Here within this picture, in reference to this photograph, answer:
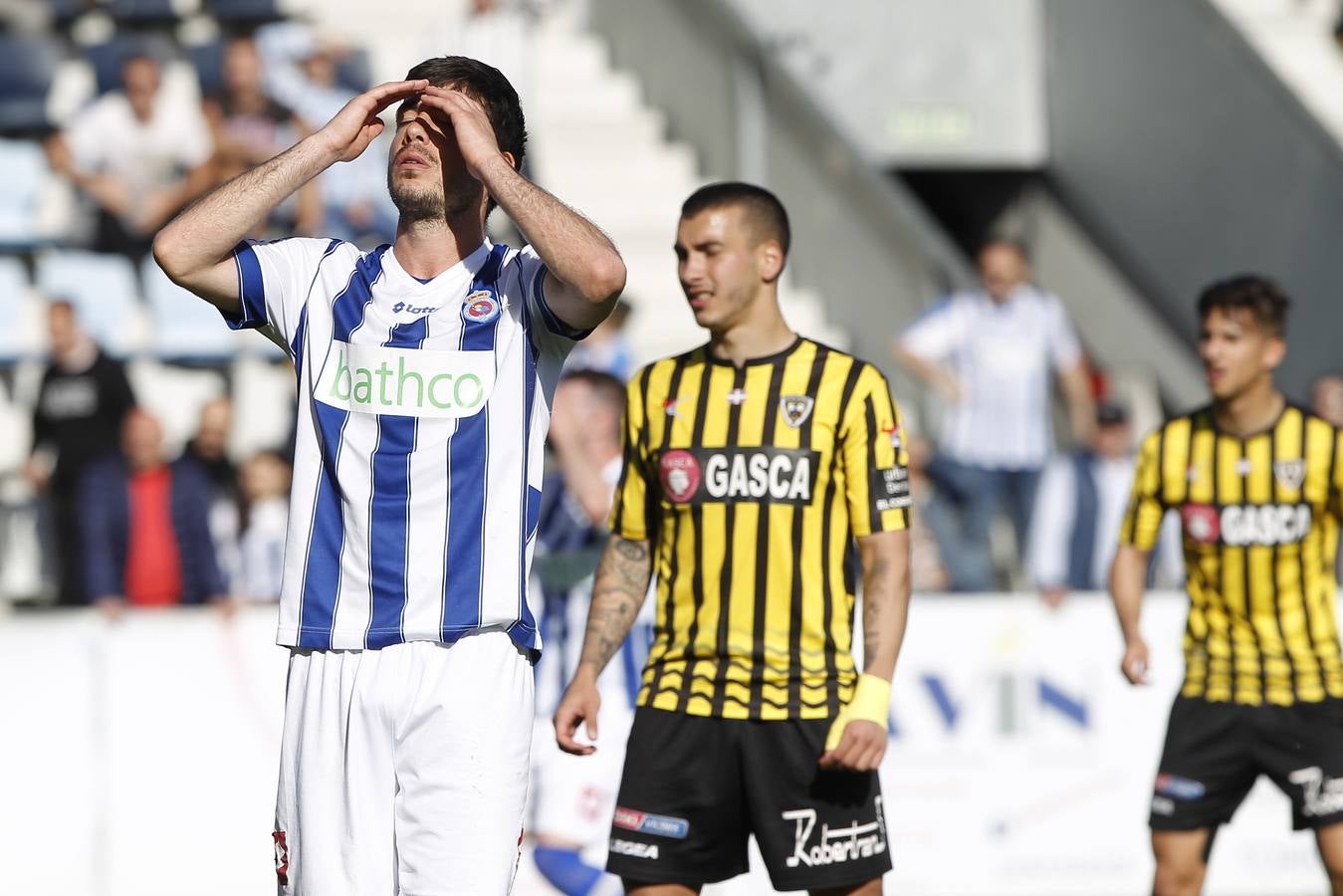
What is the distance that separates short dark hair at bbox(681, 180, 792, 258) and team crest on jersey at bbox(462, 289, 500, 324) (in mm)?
1194

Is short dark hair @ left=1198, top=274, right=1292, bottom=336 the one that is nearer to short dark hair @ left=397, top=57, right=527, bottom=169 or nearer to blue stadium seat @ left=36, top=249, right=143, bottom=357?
short dark hair @ left=397, top=57, right=527, bottom=169

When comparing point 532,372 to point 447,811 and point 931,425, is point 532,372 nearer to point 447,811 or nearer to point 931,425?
point 447,811

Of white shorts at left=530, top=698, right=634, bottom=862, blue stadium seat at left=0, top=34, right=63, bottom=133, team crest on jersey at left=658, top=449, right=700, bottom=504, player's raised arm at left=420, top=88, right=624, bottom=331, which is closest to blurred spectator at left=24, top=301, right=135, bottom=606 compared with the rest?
blue stadium seat at left=0, top=34, right=63, bottom=133

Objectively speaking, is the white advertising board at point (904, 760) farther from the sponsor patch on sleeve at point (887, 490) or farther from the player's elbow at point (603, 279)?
the player's elbow at point (603, 279)

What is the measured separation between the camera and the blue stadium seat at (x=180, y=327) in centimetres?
1175

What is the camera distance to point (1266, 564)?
19.9 feet

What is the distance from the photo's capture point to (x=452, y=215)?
3896 mm

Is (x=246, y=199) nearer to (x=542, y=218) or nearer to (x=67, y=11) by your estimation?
(x=542, y=218)

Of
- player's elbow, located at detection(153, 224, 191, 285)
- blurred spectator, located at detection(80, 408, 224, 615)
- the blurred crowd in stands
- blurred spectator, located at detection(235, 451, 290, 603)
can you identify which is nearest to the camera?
player's elbow, located at detection(153, 224, 191, 285)

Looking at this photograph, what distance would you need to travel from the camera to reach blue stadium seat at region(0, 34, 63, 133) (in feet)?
41.8

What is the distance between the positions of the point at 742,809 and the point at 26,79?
33.1ft

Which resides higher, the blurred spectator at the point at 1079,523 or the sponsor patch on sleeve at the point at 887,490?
the sponsor patch on sleeve at the point at 887,490

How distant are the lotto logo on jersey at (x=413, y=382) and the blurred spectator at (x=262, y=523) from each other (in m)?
5.59

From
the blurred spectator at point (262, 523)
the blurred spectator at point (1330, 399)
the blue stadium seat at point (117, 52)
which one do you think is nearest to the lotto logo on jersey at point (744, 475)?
the blurred spectator at point (262, 523)
